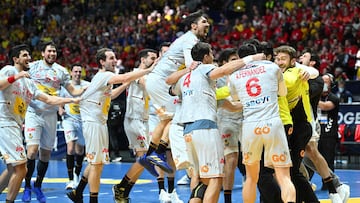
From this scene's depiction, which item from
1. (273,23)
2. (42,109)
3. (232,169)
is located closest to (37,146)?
(42,109)

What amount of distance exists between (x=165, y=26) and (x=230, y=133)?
63.7 ft

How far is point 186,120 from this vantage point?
30.1 ft

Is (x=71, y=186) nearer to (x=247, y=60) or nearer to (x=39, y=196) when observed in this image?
(x=39, y=196)

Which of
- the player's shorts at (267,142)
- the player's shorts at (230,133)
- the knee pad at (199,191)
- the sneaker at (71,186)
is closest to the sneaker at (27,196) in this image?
the sneaker at (71,186)

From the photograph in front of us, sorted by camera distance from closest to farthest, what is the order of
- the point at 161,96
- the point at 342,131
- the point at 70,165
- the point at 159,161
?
the point at 159,161 < the point at 161,96 < the point at 70,165 < the point at 342,131

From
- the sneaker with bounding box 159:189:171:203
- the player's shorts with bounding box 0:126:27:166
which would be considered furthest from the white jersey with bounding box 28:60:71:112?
the sneaker with bounding box 159:189:171:203

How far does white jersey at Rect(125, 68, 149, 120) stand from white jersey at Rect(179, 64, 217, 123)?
407 cm

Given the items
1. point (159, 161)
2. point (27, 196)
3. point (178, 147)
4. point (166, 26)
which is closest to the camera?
point (178, 147)

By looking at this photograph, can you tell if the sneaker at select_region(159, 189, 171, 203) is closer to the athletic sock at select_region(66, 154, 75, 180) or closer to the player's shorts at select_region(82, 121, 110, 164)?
the player's shorts at select_region(82, 121, 110, 164)

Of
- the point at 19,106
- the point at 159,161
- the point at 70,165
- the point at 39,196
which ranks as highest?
the point at 19,106

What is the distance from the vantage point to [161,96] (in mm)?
11312

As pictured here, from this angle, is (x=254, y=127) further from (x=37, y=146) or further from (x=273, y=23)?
(x=273, y=23)

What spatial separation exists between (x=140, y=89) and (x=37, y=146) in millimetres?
2195

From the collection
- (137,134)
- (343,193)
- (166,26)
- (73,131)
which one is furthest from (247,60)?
(166,26)
